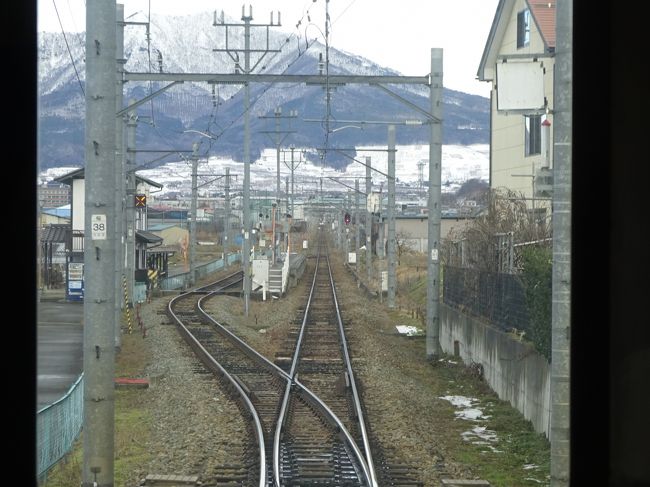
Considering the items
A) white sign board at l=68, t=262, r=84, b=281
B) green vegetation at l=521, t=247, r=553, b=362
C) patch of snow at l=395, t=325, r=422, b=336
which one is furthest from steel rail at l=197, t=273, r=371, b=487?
white sign board at l=68, t=262, r=84, b=281

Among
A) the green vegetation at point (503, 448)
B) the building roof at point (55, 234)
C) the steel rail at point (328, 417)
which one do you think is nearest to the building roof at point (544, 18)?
the steel rail at point (328, 417)

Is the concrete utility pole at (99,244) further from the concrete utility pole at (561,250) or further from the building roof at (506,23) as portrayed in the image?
the building roof at (506,23)

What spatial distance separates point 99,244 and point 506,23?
2172 centimetres

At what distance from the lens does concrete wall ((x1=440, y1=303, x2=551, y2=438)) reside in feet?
34.1

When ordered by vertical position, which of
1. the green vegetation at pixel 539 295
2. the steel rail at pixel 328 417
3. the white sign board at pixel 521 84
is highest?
the white sign board at pixel 521 84

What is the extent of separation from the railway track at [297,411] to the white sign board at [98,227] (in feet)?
8.08

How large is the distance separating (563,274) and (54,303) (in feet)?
90.0

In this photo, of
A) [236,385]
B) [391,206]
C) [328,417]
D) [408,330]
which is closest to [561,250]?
[328,417]

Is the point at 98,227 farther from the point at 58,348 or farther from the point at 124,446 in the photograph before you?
the point at 58,348

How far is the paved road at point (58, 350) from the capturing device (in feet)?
42.0

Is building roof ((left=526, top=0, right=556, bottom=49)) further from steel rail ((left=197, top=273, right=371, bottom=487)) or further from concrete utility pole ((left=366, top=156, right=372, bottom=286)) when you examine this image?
steel rail ((left=197, top=273, right=371, bottom=487))
